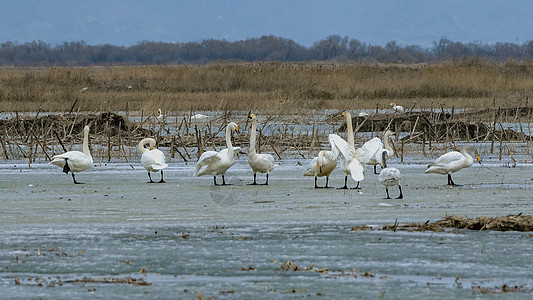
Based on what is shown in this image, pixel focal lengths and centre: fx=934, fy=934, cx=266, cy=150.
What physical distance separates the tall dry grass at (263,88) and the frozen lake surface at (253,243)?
1648 cm

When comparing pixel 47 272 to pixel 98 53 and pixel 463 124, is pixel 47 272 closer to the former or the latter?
pixel 463 124

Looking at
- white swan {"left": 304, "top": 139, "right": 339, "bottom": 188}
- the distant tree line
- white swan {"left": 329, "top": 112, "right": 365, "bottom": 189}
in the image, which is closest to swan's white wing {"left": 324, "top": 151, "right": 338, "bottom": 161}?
white swan {"left": 304, "top": 139, "right": 339, "bottom": 188}

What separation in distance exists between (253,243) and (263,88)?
26228 mm

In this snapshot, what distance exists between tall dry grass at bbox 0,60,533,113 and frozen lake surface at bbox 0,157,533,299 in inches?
649

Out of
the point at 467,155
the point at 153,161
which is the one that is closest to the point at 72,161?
the point at 153,161

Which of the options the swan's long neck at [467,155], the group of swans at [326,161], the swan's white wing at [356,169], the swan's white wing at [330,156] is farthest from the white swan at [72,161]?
the swan's long neck at [467,155]

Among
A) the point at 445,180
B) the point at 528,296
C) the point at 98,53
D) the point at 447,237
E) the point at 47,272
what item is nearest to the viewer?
the point at 528,296

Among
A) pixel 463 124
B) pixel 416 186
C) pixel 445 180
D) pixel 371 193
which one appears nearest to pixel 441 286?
pixel 371 193

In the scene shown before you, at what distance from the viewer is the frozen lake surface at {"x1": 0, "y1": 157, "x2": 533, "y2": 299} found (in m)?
5.84

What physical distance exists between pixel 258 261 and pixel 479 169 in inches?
313

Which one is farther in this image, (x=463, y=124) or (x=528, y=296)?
(x=463, y=124)

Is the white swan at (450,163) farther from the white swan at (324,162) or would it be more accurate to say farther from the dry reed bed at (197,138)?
the dry reed bed at (197,138)

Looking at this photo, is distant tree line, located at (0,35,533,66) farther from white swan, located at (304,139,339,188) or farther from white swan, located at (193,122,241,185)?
white swan, located at (304,139,339,188)

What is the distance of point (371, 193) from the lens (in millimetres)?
10875
